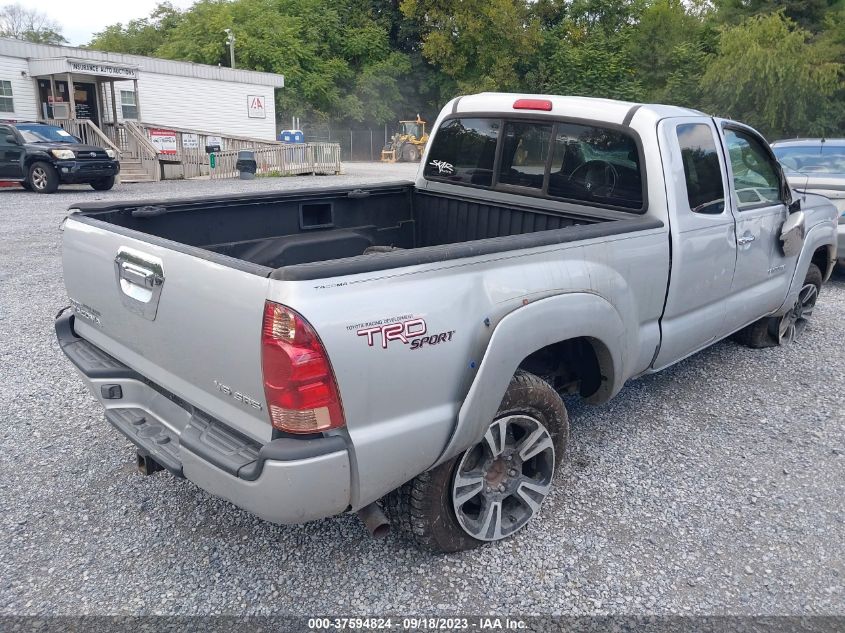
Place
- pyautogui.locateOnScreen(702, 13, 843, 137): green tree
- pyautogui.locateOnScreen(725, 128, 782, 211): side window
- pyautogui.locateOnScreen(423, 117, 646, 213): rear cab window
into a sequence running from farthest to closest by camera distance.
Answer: pyautogui.locateOnScreen(702, 13, 843, 137): green tree, pyautogui.locateOnScreen(725, 128, 782, 211): side window, pyautogui.locateOnScreen(423, 117, 646, 213): rear cab window

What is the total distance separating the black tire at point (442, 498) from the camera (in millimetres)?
2717

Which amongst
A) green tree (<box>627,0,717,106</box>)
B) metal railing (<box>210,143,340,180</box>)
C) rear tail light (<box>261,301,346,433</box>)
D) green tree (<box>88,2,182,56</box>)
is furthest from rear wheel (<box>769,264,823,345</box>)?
green tree (<box>88,2,182,56</box>)

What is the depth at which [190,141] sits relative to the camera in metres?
23.2

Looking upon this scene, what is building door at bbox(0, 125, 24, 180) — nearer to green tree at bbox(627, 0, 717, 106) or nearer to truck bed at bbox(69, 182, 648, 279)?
truck bed at bbox(69, 182, 648, 279)

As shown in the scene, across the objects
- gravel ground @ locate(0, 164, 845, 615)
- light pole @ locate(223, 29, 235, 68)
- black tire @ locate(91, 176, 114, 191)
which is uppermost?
light pole @ locate(223, 29, 235, 68)

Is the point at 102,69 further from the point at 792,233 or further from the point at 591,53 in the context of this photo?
the point at 591,53

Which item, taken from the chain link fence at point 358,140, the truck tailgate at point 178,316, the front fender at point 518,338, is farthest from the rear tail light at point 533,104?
the chain link fence at point 358,140

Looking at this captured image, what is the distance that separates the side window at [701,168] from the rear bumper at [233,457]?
2597 millimetres

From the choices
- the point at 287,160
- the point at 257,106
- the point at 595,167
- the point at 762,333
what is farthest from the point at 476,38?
the point at 595,167

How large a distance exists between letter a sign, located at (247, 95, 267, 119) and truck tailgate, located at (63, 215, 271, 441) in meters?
28.5

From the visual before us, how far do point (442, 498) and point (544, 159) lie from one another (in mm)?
2360

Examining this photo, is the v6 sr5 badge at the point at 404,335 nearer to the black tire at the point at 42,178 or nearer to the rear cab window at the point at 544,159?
the rear cab window at the point at 544,159

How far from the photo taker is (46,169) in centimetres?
1627

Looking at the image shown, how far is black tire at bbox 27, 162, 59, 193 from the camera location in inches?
640
